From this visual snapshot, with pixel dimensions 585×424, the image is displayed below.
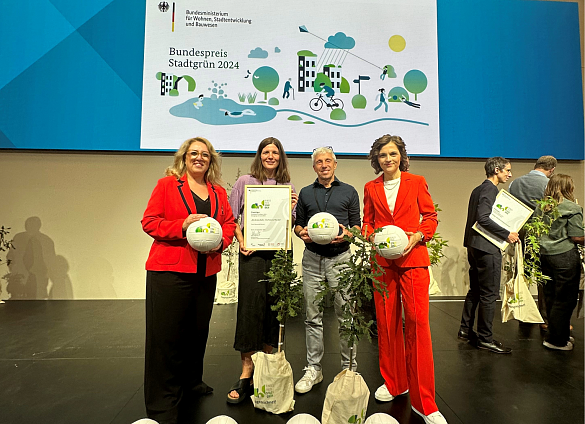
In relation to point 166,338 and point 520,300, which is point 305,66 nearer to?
point 520,300

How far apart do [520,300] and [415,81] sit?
129 inches

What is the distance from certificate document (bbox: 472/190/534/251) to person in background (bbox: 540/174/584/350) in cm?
34

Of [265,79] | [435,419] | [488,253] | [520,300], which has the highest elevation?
[265,79]

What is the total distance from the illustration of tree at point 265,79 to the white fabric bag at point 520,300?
368cm

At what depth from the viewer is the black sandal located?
209cm

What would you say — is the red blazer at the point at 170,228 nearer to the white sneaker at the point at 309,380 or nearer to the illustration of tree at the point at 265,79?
the white sneaker at the point at 309,380

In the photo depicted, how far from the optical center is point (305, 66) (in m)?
4.75

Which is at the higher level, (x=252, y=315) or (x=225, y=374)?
(x=252, y=315)

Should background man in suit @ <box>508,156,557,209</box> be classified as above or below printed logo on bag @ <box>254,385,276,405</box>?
above

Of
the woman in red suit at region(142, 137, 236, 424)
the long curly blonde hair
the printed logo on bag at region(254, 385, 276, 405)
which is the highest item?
the long curly blonde hair

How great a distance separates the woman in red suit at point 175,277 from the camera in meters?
1.85

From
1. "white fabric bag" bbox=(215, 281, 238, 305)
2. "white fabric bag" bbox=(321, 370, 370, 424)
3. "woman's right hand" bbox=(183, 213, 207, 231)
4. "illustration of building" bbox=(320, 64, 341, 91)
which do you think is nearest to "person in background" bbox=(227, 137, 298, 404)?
"woman's right hand" bbox=(183, 213, 207, 231)

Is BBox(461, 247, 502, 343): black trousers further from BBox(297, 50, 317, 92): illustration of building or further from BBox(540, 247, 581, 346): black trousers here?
BBox(297, 50, 317, 92): illustration of building

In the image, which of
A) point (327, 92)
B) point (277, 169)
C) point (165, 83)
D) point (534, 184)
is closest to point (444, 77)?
point (327, 92)
